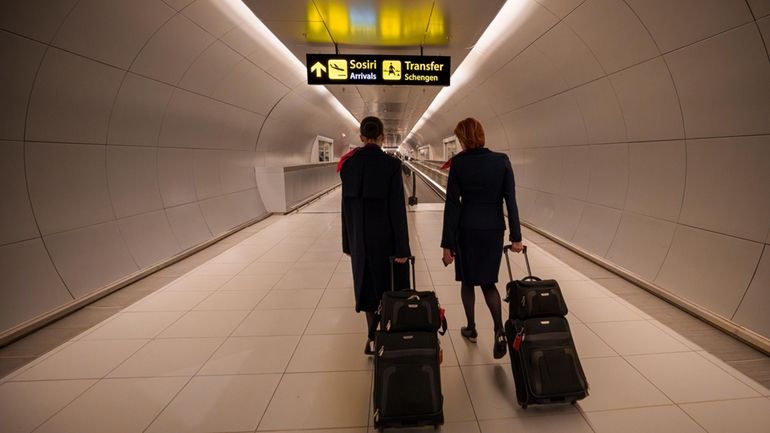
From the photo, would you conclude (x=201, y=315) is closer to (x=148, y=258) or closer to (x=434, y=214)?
(x=148, y=258)

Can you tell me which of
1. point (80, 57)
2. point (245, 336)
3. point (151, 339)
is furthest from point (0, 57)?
point (245, 336)

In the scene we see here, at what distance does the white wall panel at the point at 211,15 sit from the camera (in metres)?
4.27

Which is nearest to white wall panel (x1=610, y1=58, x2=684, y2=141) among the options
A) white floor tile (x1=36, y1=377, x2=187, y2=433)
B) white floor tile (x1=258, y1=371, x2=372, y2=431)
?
white floor tile (x1=258, y1=371, x2=372, y2=431)

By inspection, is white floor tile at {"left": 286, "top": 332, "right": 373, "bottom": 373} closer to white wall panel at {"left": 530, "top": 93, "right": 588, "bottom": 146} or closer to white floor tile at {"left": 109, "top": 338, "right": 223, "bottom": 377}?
white floor tile at {"left": 109, "top": 338, "right": 223, "bottom": 377}

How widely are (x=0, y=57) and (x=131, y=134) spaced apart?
6.00ft

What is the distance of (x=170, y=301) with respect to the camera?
Answer: 13.9 feet

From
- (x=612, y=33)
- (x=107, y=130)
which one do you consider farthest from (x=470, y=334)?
(x=107, y=130)

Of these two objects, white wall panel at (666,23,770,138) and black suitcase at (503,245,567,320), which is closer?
black suitcase at (503,245,567,320)

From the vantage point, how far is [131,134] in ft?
15.6

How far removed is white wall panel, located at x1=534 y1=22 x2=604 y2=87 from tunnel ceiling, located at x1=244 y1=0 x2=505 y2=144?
36.1 inches

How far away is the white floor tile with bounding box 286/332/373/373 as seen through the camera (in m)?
2.84

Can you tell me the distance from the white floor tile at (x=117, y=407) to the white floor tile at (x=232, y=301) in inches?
52.3

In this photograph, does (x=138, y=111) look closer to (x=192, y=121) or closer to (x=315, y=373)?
(x=192, y=121)

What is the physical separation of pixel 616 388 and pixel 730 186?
7.76 feet
